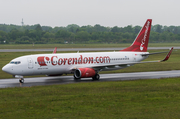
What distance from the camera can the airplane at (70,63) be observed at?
33.0 meters

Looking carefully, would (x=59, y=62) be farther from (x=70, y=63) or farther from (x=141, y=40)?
(x=141, y=40)

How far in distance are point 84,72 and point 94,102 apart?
44.0 feet

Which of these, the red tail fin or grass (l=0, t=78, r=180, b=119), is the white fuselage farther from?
grass (l=0, t=78, r=180, b=119)

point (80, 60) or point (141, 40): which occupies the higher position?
point (141, 40)

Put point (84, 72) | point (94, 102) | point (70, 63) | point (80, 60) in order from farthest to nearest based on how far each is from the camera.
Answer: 1. point (80, 60)
2. point (70, 63)
3. point (84, 72)
4. point (94, 102)

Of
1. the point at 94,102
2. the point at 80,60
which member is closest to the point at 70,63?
the point at 80,60

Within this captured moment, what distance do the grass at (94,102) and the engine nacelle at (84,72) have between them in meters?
6.21

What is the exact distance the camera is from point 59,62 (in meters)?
35.2

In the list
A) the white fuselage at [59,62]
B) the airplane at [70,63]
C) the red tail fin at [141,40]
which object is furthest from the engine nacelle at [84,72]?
the red tail fin at [141,40]

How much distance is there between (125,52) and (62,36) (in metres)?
159

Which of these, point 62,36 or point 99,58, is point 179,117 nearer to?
point 99,58

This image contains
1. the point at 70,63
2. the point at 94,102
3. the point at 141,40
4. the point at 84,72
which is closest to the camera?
the point at 94,102

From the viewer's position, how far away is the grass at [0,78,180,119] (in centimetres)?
1770

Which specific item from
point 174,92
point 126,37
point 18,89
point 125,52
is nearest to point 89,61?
point 125,52
